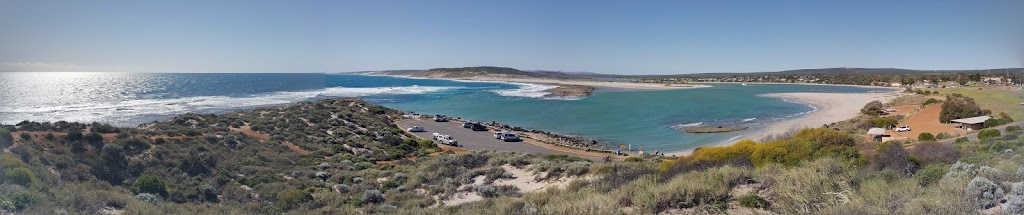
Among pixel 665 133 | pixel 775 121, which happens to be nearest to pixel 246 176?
pixel 665 133

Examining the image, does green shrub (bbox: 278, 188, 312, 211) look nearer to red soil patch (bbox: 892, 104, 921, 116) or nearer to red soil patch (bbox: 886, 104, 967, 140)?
red soil patch (bbox: 886, 104, 967, 140)

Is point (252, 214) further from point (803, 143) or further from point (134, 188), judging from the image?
point (803, 143)

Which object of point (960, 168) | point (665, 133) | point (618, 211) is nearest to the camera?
point (618, 211)

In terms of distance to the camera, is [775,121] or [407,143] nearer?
[407,143]

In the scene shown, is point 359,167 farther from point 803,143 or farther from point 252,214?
point 803,143

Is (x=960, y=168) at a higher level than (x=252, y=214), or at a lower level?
higher

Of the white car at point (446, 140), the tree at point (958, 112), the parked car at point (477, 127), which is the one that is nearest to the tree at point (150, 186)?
the white car at point (446, 140)

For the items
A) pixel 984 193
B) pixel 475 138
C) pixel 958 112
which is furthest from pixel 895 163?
pixel 958 112

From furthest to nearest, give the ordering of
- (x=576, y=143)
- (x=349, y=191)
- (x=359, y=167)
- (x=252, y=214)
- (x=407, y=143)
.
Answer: (x=576, y=143), (x=407, y=143), (x=359, y=167), (x=349, y=191), (x=252, y=214)
